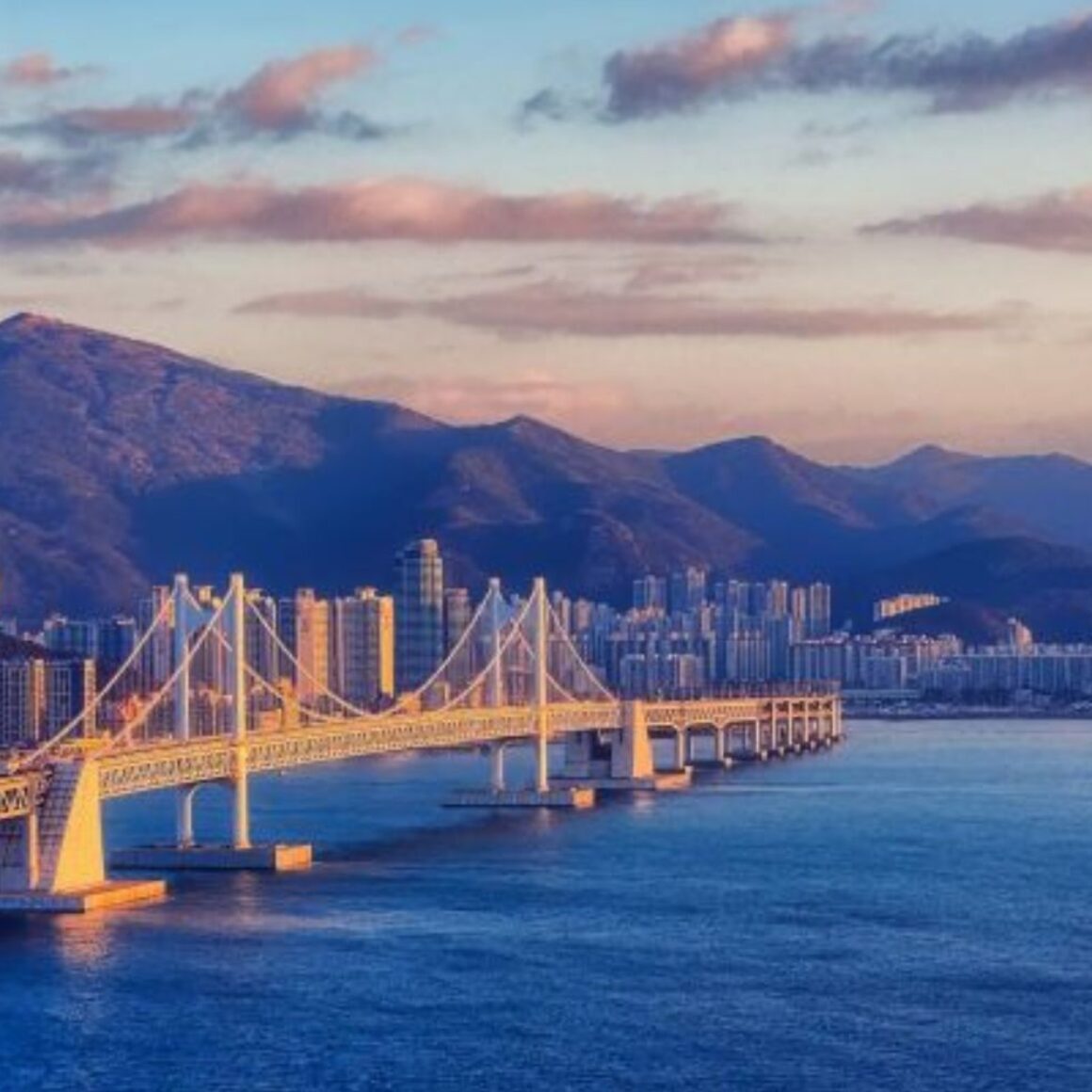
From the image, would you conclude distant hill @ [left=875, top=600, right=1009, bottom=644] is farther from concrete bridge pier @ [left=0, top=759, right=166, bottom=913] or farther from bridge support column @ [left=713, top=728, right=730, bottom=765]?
concrete bridge pier @ [left=0, top=759, right=166, bottom=913]

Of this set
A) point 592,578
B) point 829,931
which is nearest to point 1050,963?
point 829,931

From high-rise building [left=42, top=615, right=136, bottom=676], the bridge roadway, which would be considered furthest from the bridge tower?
high-rise building [left=42, top=615, right=136, bottom=676]

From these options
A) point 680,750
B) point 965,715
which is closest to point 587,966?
point 680,750

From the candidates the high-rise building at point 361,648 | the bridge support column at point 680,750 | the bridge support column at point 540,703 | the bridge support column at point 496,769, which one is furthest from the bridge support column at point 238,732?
the high-rise building at point 361,648

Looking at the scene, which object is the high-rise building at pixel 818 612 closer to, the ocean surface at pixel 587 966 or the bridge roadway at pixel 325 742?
the bridge roadway at pixel 325 742

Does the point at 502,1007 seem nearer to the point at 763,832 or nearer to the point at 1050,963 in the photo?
the point at 1050,963
